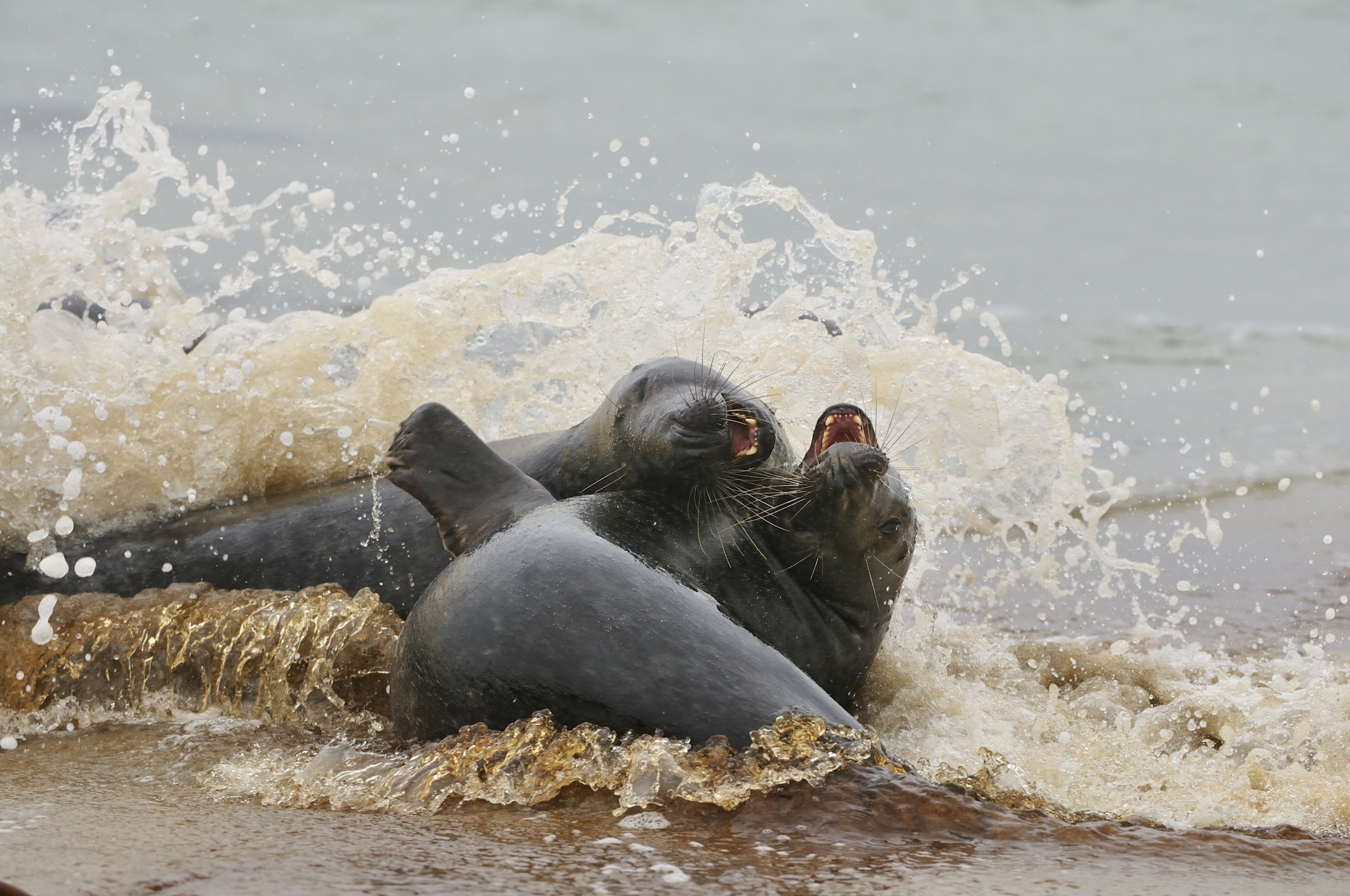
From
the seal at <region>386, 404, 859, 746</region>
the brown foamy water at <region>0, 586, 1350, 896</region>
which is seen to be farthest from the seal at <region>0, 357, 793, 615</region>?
the brown foamy water at <region>0, 586, 1350, 896</region>

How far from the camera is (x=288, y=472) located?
5.22 metres

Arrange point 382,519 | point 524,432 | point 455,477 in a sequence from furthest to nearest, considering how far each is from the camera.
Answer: point 524,432 < point 382,519 < point 455,477

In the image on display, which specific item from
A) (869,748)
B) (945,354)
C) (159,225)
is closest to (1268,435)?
(945,354)

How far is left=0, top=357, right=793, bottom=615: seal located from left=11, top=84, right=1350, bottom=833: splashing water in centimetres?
14

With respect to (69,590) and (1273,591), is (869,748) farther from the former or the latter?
(1273,591)

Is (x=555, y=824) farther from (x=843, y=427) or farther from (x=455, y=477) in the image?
(x=843, y=427)

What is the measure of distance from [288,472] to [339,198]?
30.4 feet

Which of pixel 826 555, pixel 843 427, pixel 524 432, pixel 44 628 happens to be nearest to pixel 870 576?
pixel 826 555

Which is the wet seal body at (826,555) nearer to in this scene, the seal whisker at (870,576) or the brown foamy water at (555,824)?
the seal whisker at (870,576)

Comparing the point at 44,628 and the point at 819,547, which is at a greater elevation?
the point at 819,547

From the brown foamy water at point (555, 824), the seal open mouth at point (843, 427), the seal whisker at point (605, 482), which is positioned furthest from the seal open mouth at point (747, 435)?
the brown foamy water at point (555, 824)

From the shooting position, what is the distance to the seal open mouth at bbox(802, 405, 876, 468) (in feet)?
13.9

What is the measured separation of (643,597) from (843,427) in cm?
109

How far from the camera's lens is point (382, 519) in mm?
4695
